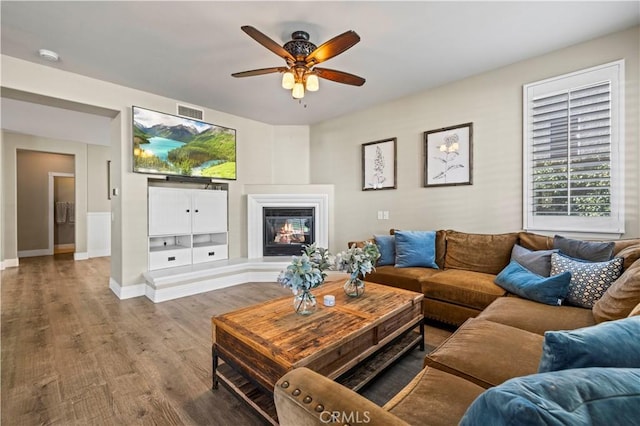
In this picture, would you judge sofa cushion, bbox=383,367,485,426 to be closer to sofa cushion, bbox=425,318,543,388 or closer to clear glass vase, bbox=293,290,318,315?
sofa cushion, bbox=425,318,543,388

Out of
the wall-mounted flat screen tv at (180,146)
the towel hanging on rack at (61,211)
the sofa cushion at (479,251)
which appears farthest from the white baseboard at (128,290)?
the towel hanging on rack at (61,211)

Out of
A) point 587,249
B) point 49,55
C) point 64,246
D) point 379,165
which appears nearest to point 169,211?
point 49,55

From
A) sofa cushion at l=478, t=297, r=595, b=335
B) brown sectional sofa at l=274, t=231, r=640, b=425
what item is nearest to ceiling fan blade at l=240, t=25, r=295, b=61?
brown sectional sofa at l=274, t=231, r=640, b=425

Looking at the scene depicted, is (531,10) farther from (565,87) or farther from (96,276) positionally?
(96,276)

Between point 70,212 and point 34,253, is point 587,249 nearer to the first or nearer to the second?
point 34,253

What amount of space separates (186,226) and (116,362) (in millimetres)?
2266

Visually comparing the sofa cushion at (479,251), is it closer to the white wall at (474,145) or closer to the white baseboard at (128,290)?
the white wall at (474,145)

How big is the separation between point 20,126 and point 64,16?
14.5ft

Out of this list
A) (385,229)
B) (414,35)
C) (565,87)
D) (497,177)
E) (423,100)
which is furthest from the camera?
(385,229)

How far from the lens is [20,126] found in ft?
16.5

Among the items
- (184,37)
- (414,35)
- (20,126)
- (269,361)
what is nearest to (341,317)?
(269,361)

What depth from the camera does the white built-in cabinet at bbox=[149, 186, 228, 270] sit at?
3.83 meters

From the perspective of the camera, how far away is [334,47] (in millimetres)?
2070

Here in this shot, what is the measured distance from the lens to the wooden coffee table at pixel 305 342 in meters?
1.37
